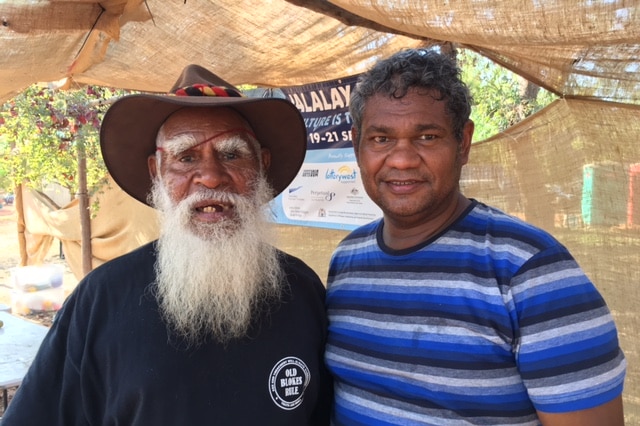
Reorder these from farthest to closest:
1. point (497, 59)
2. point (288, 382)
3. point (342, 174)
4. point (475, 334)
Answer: point (342, 174)
point (497, 59)
point (288, 382)
point (475, 334)

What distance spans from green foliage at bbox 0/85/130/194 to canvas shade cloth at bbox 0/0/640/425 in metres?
2.29

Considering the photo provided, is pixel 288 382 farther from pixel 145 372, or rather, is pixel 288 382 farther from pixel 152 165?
pixel 152 165

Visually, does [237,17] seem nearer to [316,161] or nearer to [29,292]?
[316,161]

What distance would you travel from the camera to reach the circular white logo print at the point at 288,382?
5.54 ft

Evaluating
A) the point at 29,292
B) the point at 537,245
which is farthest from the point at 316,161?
the point at 29,292

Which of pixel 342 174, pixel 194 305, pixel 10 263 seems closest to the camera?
pixel 194 305

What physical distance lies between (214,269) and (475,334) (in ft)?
3.22

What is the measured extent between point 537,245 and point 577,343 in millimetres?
263

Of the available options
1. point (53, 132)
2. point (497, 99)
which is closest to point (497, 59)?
point (497, 99)

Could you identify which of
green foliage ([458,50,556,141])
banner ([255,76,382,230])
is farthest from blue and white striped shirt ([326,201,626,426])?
green foliage ([458,50,556,141])

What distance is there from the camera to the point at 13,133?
22.1 ft

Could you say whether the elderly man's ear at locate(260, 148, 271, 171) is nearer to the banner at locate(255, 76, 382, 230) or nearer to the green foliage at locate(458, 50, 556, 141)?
the banner at locate(255, 76, 382, 230)

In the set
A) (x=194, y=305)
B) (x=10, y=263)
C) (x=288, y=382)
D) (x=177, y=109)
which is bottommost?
(x=10, y=263)

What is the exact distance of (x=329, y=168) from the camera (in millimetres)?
3922
